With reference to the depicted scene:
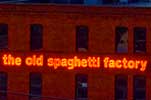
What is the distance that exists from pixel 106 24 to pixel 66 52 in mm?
3345

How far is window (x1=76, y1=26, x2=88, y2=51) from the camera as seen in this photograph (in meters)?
31.9

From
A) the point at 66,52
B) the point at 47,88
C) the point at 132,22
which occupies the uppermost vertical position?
the point at 132,22

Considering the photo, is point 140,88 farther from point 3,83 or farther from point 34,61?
point 3,83

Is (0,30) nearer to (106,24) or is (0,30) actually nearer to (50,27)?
(50,27)

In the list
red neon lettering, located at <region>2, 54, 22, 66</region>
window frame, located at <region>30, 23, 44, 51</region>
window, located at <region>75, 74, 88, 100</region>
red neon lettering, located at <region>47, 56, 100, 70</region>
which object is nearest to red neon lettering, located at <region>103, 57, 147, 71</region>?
red neon lettering, located at <region>47, 56, 100, 70</region>

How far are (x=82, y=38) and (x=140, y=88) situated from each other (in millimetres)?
5098

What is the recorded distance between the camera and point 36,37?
108ft

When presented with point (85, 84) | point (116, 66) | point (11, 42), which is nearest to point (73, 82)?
point (85, 84)

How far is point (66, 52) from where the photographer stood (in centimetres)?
3244

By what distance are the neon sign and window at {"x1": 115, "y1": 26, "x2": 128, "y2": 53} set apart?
646 mm

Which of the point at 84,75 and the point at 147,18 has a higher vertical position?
the point at 147,18

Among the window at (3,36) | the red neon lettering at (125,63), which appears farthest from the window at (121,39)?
the window at (3,36)

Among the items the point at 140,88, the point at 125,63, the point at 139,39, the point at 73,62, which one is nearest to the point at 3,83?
the point at 73,62

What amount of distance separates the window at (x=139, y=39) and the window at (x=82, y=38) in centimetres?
329
